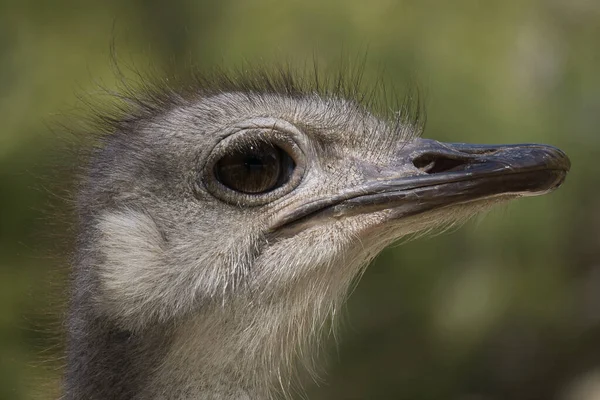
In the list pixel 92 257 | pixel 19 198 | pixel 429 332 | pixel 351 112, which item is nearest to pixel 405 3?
pixel 429 332

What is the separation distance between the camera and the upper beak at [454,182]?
6.07 feet

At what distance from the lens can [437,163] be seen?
198 cm

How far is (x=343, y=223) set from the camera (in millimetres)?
1907

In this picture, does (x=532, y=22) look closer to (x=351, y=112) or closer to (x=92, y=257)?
(x=351, y=112)

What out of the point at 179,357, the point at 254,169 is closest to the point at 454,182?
the point at 254,169

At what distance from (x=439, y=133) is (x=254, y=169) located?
9.01 feet

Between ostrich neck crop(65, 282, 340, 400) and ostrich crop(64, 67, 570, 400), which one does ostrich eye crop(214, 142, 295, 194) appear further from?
ostrich neck crop(65, 282, 340, 400)

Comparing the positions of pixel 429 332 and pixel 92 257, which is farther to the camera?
pixel 429 332

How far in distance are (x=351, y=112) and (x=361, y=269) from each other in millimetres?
350

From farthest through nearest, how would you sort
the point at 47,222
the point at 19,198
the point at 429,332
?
the point at 429,332
the point at 19,198
the point at 47,222

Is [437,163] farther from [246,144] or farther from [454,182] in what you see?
[246,144]

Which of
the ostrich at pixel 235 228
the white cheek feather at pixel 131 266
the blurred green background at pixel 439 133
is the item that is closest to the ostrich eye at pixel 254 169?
the ostrich at pixel 235 228

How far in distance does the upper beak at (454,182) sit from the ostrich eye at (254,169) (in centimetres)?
9

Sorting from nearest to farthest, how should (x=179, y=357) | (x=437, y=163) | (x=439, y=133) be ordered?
(x=179, y=357)
(x=437, y=163)
(x=439, y=133)
